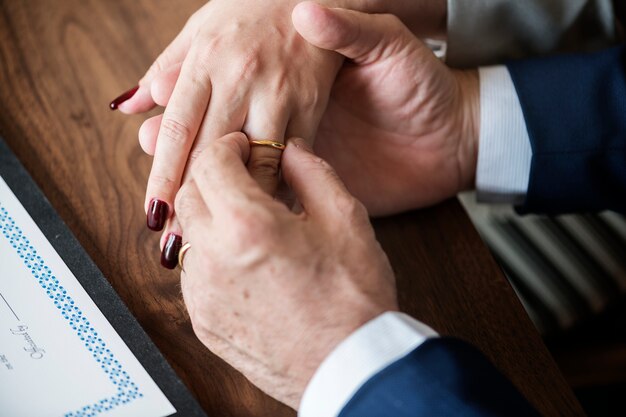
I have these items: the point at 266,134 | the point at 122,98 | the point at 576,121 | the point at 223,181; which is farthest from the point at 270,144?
the point at 576,121

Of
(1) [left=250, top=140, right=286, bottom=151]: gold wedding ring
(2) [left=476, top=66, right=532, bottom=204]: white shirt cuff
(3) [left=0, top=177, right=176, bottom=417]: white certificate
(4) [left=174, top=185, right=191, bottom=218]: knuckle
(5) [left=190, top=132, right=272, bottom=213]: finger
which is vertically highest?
(5) [left=190, top=132, right=272, bottom=213]: finger

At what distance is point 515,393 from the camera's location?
53 centimetres

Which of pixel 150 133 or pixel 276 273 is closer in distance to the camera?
pixel 276 273

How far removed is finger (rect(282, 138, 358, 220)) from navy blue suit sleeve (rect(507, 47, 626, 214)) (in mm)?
291

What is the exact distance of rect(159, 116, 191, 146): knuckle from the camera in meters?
0.71

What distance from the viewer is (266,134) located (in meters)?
0.71

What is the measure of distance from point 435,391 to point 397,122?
1.26 feet

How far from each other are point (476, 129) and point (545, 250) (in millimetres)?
242

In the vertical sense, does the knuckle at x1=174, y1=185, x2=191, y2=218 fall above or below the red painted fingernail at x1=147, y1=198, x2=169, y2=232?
above

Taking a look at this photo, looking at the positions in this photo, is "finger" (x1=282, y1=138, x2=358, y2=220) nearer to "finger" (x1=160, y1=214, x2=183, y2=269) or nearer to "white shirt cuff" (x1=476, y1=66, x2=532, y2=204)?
"finger" (x1=160, y1=214, x2=183, y2=269)

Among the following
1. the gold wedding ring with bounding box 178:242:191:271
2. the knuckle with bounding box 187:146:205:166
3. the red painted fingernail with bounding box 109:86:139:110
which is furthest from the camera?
the red painted fingernail with bounding box 109:86:139:110

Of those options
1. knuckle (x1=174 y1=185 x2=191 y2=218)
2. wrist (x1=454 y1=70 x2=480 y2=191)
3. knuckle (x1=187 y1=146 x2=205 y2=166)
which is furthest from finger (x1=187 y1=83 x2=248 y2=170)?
wrist (x1=454 y1=70 x2=480 y2=191)

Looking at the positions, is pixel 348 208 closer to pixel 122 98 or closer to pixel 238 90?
pixel 238 90

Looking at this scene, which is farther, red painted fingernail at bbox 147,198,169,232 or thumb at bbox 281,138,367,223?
red painted fingernail at bbox 147,198,169,232
